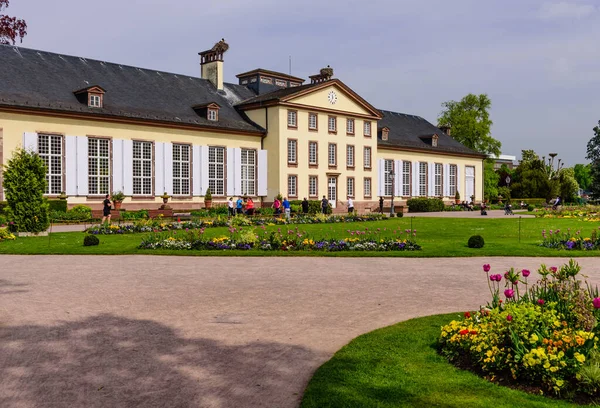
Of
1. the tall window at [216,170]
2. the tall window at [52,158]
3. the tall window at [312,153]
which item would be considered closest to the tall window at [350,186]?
the tall window at [312,153]

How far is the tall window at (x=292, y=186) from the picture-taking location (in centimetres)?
4763

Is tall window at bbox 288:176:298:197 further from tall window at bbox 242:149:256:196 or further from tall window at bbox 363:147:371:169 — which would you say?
tall window at bbox 363:147:371:169

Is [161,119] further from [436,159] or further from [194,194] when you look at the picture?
[436,159]

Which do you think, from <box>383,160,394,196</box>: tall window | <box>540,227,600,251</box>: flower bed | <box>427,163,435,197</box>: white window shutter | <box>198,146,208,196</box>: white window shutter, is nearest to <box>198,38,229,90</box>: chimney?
<box>198,146,208,196</box>: white window shutter

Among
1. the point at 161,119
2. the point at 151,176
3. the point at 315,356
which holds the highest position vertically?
the point at 161,119

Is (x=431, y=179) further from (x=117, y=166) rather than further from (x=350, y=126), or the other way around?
(x=117, y=166)

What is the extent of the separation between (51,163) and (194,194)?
9956 mm

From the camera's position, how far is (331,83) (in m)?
49.8

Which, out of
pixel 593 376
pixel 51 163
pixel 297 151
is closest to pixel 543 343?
pixel 593 376

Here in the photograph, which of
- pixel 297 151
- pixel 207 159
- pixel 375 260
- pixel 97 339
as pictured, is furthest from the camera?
pixel 297 151

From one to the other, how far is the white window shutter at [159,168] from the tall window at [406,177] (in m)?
25.5

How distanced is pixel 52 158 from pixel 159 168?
703 centimetres

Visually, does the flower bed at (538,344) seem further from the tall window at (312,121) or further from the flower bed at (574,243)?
the tall window at (312,121)

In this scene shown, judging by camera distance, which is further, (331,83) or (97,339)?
(331,83)
